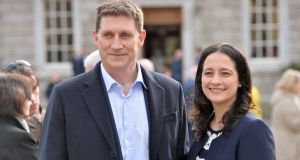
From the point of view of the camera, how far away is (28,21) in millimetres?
19328

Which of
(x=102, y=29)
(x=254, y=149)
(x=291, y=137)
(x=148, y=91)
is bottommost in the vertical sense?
(x=291, y=137)

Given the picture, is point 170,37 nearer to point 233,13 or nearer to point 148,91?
point 233,13

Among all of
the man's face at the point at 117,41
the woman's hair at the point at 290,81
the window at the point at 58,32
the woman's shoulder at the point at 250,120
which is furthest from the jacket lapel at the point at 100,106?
the window at the point at 58,32

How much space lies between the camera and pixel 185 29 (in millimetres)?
19547

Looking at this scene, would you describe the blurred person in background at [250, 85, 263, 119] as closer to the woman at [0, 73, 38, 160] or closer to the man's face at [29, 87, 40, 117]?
the woman at [0, 73, 38, 160]

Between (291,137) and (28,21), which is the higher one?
(28,21)

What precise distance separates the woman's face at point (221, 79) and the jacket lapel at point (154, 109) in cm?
28

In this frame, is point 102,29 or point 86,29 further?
point 86,29

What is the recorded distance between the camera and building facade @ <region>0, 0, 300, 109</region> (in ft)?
63.2

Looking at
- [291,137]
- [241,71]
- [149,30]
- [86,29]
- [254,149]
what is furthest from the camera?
[149,30]

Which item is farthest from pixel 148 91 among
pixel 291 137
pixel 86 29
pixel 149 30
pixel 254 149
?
pixel 149 30

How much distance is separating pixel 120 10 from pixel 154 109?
23.3 inches

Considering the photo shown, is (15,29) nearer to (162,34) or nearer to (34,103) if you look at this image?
(162,34)

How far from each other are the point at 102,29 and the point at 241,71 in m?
0.81
